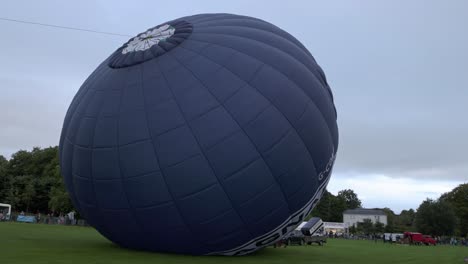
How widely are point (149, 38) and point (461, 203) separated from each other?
84.2 metres

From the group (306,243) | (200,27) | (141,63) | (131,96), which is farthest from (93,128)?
(306,243)

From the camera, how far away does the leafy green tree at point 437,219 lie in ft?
221

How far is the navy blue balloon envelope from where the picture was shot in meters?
10.6

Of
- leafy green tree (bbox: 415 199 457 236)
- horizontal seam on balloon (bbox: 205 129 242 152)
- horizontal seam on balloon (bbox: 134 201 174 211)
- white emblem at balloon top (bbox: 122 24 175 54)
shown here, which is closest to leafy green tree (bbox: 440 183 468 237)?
leafy green tree (bbox: 415 199 457 236)

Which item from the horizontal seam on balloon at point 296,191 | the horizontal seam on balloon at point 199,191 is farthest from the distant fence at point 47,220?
the horizontal seam on balloon at point 296,191

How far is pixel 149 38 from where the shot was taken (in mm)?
13086

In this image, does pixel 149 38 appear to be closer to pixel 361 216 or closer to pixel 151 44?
pixel 151 44

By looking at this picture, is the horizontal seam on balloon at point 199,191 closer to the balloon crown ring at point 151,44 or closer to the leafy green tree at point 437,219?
the balloon crown ring at point 151,44

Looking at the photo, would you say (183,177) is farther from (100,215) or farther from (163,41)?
(163,41)

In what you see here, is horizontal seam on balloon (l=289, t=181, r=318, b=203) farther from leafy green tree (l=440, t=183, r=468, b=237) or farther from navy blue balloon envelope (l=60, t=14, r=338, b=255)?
leafy green tree (l=440, t=183, r=468, b=237)

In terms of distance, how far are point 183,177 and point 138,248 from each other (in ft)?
10.7

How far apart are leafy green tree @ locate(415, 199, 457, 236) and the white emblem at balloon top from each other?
65.1 metres

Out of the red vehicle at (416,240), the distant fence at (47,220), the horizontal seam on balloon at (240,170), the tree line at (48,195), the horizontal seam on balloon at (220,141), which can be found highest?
the tree line at (48,195)

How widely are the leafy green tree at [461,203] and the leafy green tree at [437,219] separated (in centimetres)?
1029
